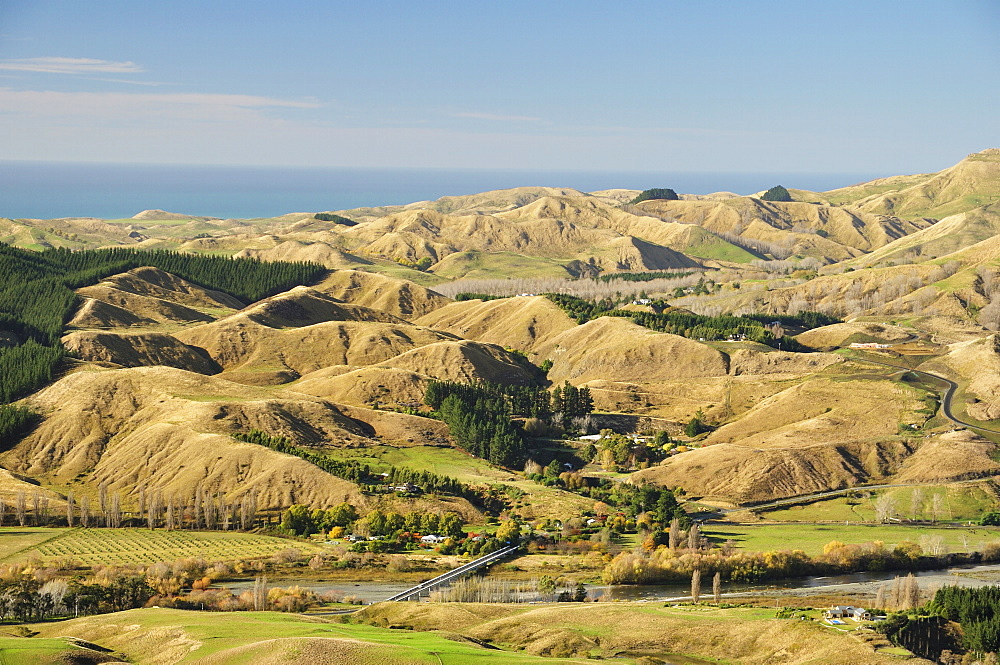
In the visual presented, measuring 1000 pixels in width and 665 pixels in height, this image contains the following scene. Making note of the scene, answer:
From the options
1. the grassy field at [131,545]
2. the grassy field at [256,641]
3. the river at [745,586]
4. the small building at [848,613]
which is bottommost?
the river at [745,586]

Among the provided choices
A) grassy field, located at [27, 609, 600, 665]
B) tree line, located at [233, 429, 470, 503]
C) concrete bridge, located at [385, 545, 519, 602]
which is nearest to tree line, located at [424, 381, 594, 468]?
tree line, located at [233, 429, 470, 503]

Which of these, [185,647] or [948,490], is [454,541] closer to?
[185,647]

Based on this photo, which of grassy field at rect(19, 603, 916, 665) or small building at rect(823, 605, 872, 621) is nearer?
grassy field at rect(19, 603, 916, 665)

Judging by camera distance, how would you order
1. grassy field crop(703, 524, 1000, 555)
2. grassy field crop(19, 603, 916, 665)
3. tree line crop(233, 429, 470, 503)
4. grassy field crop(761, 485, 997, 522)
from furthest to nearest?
tree line crop(233, 429, 470, 503), grassy field crop(761, 485, 997, 522), grassy field crop(703, 524, 1000, 555), grassy field crop(19, 603, 916, 665)

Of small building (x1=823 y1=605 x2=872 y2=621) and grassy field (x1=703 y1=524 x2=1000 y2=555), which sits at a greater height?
small building (x1=823 y1=605 x2=872 y2=621)

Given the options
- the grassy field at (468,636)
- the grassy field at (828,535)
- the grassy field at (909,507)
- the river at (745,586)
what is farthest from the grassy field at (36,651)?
the grassy field at (909,507)

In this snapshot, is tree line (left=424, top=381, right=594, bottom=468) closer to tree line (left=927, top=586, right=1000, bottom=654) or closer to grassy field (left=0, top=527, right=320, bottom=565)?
grassy field (left=0, top=527, right=320, bottom=565)

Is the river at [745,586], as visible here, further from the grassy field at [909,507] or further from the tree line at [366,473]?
the tree line at [366,473]

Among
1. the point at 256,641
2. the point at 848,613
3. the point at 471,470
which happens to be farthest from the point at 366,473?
the point at 256,641
